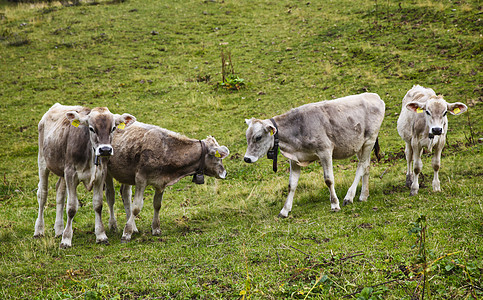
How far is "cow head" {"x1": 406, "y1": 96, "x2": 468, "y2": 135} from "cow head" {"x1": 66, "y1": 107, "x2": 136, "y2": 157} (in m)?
7.02

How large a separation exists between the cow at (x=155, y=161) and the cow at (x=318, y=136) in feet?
3.38

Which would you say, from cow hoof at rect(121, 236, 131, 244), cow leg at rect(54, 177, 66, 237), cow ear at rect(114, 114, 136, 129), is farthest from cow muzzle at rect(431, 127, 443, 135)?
cow leg at rect(54, 177, 66, 237)

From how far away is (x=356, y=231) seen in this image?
7922 mm

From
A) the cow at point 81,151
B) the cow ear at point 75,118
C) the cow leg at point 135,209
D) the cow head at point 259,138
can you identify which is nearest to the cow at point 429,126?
the cow head at point 259,138

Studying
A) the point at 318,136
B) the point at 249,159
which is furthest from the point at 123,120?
the point at 318,136

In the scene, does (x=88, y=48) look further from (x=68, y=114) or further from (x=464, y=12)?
(x=464, y=12)

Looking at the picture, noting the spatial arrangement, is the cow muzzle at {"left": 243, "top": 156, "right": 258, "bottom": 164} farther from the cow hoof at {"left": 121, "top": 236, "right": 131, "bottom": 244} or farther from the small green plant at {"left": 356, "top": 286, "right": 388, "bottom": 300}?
the small green plant at {"left": 356, "top": 286, "right": 388, "bottom": 300}

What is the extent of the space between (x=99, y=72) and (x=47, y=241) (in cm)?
1717

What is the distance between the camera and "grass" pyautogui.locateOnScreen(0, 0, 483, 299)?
249 inches

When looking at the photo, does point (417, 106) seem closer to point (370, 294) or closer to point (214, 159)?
point (214, 159)

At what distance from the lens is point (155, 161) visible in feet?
31.6

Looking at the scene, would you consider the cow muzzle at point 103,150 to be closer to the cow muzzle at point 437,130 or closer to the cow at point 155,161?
the cow at point 155,161

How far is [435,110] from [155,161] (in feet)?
21.6

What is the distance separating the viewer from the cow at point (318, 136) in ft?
33.1
